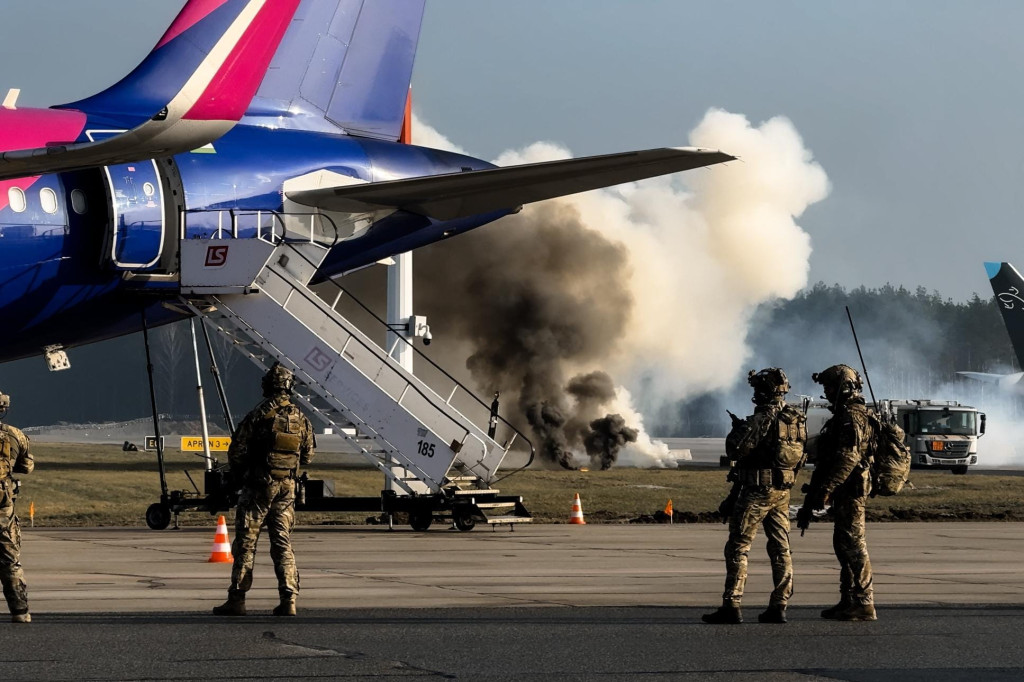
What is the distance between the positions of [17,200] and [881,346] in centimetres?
10012

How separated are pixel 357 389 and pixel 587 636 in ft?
38.1

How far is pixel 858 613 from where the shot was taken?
1199 cm

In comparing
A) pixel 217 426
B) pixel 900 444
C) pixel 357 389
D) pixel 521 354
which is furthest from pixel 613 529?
pixel 217 426

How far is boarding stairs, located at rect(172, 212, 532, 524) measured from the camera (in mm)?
21609

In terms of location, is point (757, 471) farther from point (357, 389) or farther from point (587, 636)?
point (357, 389)

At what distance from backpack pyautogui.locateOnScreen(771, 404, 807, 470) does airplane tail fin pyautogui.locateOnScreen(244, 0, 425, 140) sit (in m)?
14.0

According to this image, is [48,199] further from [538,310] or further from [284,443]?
[538,310]

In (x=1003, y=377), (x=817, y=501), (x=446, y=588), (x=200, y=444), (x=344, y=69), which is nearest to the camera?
(x=817, y=501)

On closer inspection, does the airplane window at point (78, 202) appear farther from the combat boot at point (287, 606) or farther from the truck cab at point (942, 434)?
the truck cab at point (942, 434)

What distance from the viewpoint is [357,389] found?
22094 millimetres

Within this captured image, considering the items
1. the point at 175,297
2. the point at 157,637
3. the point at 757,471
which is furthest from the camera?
the point at 175,297

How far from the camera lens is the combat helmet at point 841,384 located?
1227cm

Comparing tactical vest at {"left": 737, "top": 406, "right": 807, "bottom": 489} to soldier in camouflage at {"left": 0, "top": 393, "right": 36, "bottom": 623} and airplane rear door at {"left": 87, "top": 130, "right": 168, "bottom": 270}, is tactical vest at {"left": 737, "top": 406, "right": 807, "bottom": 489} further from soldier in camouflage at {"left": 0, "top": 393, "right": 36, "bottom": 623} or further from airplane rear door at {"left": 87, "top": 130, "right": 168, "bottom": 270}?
airplane rear door at {"left": 87, "top": 130, "right": 168, "bottom": 270}

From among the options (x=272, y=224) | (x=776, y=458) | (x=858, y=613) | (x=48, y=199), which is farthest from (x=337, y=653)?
(x=272, y=224)
